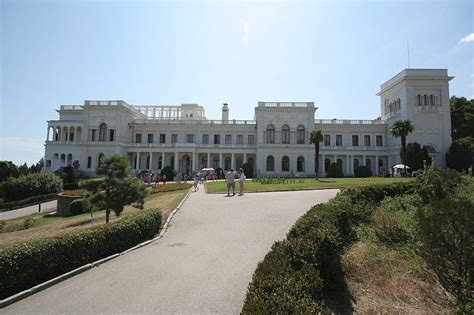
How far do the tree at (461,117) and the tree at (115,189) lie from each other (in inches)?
2307

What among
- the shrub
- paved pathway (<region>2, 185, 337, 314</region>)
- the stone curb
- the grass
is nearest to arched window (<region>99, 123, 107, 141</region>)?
the grass

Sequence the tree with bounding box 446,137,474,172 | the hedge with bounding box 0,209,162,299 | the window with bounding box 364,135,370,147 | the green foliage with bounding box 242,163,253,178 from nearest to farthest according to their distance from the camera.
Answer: the hedge with bounding box 0,209,162,299 < the tree with bounding box 446,137,474,172 < the green foliage with bounding box 242,163,253,178 < the window with bounding box 364,135,370,147

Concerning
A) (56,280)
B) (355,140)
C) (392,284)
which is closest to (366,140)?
(355,140)

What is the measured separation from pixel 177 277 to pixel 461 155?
53.1m

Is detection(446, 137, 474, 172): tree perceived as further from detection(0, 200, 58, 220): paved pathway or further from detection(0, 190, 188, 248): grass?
detection(0, 200, 58, 220): paved pathway

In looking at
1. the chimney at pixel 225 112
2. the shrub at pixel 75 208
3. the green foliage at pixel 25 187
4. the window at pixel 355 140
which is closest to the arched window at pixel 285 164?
the window at pixel 355 140

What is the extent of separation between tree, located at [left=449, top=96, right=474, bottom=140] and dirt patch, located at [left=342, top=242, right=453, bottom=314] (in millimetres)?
57015

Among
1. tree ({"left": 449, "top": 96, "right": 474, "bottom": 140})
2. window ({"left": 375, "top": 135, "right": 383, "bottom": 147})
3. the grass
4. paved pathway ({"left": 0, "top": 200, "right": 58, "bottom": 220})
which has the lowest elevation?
paved pathway ({"left": 0, "top": 200, "right": 58, "bottom": 220})

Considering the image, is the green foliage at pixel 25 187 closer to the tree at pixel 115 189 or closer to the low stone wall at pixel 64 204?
the low stone wall at pixel 64 204

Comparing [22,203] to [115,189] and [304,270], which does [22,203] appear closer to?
[115,189]

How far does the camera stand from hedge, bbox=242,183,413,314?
3688mm

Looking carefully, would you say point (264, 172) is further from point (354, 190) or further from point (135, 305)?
point (135, 305)

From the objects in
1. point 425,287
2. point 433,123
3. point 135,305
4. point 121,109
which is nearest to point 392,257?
point 425,287

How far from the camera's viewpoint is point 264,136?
5497cm
